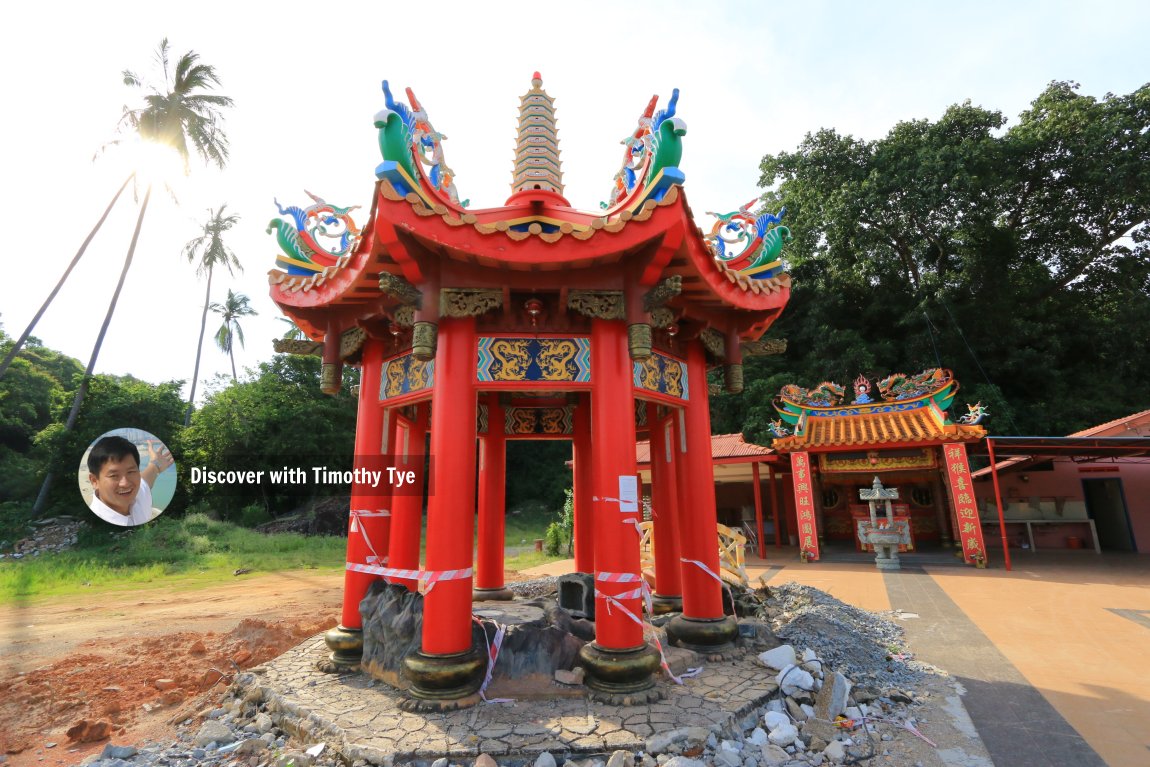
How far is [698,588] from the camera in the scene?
20.5 feet

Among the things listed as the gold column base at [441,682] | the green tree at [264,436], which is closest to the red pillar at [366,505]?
the gold column base at [441,682]

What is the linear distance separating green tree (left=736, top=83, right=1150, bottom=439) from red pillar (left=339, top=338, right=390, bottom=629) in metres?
21.5

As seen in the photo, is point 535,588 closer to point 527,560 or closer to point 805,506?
point 527,560

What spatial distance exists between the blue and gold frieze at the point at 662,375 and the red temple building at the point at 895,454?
11719 mm

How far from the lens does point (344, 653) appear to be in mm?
5863

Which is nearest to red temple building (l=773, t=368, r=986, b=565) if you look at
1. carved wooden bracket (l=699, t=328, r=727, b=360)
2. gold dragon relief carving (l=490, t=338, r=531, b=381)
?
carved wooden bracket (l=699, t=328, r=727, b=360)

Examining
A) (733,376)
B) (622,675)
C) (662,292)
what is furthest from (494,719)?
(733,376)

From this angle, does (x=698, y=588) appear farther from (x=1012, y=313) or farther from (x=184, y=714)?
(x=1012, y=313)

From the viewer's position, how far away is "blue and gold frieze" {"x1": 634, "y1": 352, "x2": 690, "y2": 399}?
5859mm

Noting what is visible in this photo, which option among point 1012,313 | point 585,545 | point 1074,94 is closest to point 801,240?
point 1012,313

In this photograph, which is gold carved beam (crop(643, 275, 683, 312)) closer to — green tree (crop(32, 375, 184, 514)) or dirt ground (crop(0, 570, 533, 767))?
dirt ground (crop(0, 570, 533, 767))

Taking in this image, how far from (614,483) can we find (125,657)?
798 centimetres

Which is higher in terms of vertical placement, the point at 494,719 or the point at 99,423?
the point at 99,423

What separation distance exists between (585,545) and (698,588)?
2961 mm
